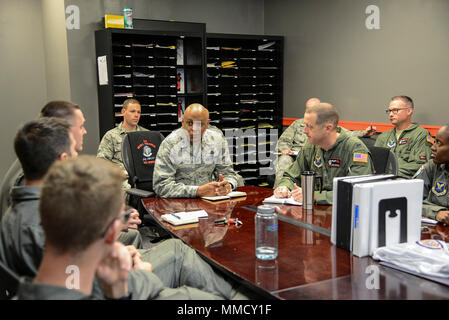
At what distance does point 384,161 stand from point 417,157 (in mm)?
1588

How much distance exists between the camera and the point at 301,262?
6.14 feet

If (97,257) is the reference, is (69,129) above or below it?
above

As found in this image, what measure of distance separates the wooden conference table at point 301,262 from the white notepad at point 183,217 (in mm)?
36

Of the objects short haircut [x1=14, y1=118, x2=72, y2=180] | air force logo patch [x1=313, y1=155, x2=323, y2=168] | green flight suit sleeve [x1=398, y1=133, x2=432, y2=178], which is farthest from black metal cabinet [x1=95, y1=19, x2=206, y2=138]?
short haircut [x1=14, y1=118, x2=72, y2=180]

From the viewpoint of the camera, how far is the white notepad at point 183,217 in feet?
8.18

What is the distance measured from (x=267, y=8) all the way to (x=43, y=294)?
6850mm

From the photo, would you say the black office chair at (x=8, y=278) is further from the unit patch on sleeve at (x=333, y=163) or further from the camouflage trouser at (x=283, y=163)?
the camouflage trouser at (x=283, y=163)

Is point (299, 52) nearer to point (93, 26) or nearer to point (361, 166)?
point (93, 26)

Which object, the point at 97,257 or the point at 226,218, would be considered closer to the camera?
the point at 97,257

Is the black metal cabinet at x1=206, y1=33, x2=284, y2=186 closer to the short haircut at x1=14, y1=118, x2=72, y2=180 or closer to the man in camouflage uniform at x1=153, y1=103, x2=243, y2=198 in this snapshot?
the man in camouflage uniform at x1=153, y1=103, x2=243, y2=198

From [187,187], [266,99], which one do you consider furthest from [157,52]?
[187,187]

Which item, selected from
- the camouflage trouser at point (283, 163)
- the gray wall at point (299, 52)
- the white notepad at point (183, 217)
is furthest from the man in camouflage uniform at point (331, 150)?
the camouflage trouser at point (283, 163)

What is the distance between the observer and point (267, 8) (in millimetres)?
7250

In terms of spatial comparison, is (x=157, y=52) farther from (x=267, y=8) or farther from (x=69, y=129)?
(x=69, y=129)
